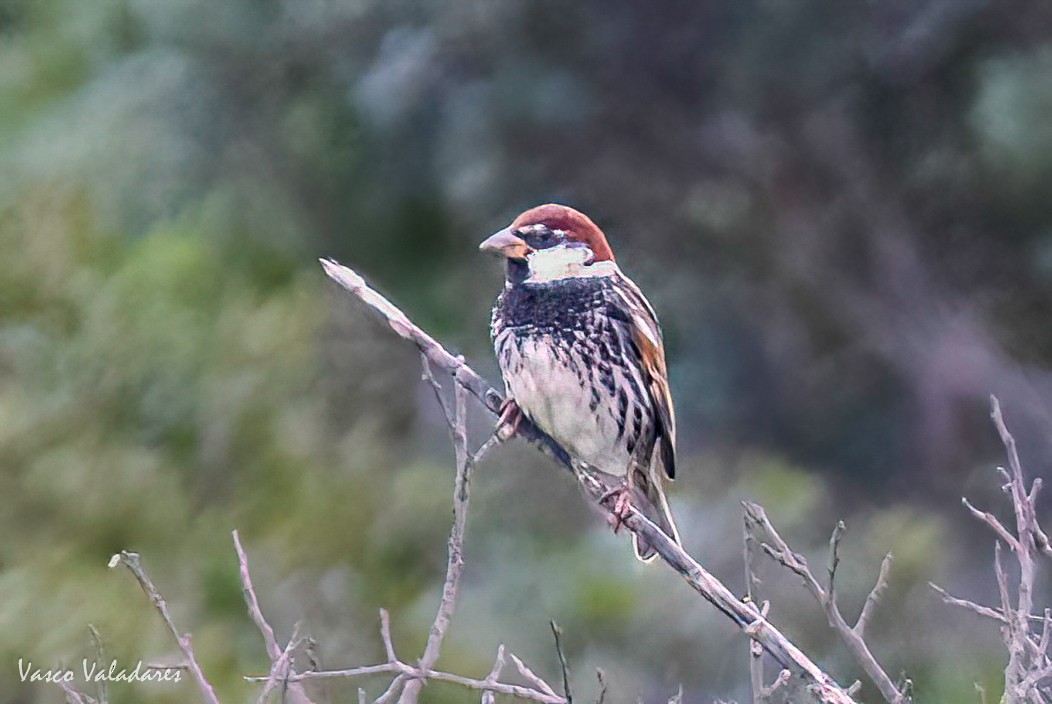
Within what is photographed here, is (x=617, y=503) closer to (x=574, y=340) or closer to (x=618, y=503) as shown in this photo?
(x=618, y=503)

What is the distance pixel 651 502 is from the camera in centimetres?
239

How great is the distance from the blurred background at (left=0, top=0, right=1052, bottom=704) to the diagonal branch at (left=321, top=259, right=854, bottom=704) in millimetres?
1320

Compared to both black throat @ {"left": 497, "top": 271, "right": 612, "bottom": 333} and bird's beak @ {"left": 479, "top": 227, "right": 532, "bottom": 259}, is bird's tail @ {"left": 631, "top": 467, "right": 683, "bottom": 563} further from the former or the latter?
bird's beak @ {"left": 479, "top": 227, "right": 532, "bottom": 259}

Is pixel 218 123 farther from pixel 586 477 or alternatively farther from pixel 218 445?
pixel 586 477

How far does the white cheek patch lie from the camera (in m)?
2.25

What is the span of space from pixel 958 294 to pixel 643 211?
92cm

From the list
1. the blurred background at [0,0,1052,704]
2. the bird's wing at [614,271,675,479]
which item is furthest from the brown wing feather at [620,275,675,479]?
the blurred background at [0,0,1052,704]

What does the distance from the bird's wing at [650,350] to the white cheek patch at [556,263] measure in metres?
0.06

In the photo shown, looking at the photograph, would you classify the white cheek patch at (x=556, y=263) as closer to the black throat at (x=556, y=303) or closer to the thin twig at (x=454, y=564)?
the black throat at (x=556, y=303)

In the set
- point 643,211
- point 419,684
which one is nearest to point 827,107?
point 643,211

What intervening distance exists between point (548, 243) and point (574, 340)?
0.14 meters

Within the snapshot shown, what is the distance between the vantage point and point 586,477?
6.81 feet

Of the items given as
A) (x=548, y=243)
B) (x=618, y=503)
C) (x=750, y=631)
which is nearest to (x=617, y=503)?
(x=618, y=503)

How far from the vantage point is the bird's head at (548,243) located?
7.38 ft
